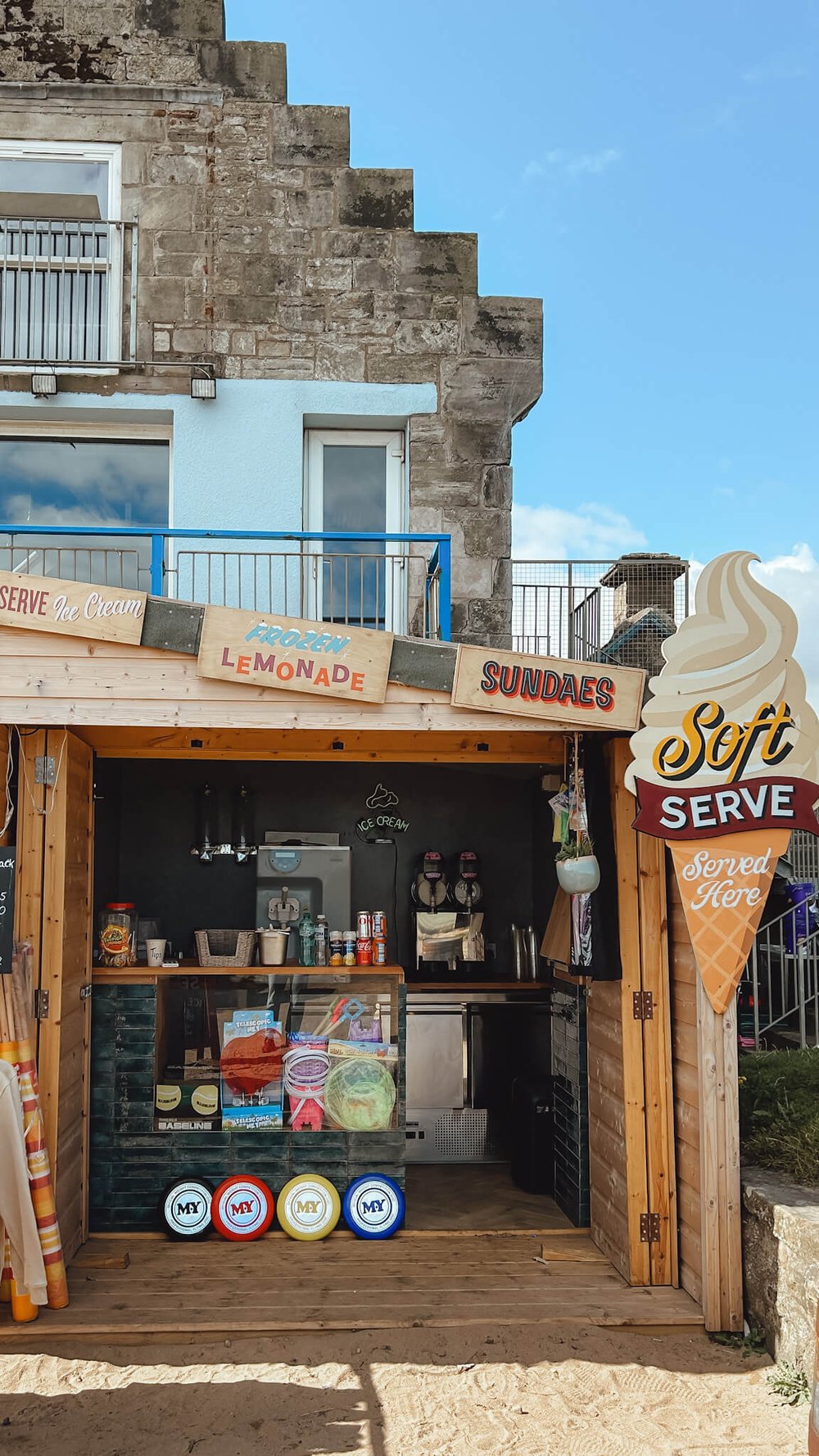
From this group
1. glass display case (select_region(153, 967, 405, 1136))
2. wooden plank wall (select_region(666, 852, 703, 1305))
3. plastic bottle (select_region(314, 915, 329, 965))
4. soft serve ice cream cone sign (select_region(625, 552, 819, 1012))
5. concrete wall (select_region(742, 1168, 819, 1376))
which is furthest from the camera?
plastic bottle (select_region(314, 915, 329, 965))

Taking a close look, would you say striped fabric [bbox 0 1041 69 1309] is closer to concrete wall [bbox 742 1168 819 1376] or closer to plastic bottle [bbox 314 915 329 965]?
plastic bottle [bbox 314 915 329 965]

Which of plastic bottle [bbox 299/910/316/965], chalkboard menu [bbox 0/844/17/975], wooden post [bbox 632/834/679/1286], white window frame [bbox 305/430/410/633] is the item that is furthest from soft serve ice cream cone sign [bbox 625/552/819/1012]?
white window frame [bbox 305/430/410/633]

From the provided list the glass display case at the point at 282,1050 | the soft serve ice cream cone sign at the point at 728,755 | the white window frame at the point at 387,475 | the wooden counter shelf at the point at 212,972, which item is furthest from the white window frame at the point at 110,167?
the soft serve ice cream cone sign at the point at 728,755

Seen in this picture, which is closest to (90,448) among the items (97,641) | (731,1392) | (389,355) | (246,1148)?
(389,355)

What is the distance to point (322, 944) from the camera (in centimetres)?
734

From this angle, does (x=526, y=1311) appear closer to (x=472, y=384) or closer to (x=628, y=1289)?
(x=628, y=1289)

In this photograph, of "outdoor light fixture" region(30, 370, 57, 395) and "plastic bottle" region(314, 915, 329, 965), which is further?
"outdoor light fixture" region(30, 370, 57, 395)

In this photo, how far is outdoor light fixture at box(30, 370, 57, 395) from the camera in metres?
8.52

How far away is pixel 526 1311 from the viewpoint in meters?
5.46

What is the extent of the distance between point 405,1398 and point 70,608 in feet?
12.6

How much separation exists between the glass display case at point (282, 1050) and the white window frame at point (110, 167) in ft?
16.4

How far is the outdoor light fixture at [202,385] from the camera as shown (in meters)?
8.63

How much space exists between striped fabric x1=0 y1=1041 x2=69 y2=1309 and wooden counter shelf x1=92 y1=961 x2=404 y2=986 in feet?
4.45

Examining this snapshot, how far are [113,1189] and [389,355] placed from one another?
6.34 metres
